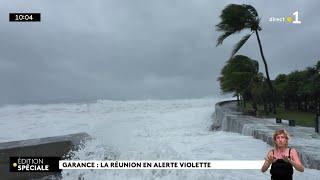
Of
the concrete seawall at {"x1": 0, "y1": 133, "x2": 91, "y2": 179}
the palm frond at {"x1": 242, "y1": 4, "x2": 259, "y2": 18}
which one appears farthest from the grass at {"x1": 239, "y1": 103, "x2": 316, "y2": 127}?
the concrete seawall at {"x1": 0, "y1": 133, "x2": 91, "y2": 179}

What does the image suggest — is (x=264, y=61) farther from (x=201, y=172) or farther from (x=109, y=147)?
(x=201, y=172)

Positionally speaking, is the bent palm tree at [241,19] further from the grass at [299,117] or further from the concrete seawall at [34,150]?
the concrete seawall at [34,150]

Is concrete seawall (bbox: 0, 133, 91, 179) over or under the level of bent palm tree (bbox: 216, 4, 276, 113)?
under

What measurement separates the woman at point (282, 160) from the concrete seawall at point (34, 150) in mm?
5467

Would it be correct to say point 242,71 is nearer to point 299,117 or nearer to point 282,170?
point 299,117

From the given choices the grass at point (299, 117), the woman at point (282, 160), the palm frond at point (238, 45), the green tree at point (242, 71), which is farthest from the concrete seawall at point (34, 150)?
the green tree at point (242, 71)

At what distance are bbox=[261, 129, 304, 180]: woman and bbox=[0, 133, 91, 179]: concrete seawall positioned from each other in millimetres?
5467

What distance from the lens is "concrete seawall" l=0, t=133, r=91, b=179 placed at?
764cm

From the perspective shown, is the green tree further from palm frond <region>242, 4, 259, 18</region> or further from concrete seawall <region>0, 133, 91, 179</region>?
concrete seawall <region>0, 133, 91, 179</region>

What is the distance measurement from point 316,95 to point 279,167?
2503 cm

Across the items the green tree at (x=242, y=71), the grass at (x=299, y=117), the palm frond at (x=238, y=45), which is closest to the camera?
the grass at (x=299, y=117)

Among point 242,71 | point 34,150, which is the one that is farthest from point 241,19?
point 34,150

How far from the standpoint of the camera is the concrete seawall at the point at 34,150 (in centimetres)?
764

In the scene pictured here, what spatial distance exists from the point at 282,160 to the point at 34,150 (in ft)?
18.8
